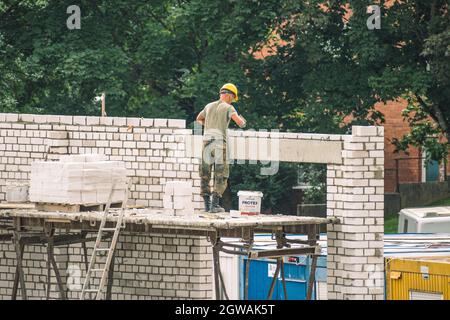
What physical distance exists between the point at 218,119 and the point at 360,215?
230 cm

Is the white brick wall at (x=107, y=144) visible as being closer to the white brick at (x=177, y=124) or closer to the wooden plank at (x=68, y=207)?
the white brick at (x=177, y=124)

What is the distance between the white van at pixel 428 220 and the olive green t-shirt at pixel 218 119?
996 cm

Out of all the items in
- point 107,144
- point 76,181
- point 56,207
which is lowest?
point 56,207

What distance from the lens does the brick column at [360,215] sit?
62.1ft

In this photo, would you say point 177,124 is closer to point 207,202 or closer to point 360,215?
point 207,202

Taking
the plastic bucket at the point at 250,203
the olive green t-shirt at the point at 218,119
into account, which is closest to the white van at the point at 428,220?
the olive green t-shirt at the point at 218,119

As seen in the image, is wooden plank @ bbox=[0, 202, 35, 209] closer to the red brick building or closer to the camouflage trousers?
the camouflage trousers

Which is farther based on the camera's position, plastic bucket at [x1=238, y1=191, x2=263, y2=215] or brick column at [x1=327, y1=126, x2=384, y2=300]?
brick column at [x1=327, y1=126, x2=384, y2=300]

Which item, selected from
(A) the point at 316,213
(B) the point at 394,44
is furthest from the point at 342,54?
(A) the point at 316,213

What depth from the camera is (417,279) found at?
2033 centimetres

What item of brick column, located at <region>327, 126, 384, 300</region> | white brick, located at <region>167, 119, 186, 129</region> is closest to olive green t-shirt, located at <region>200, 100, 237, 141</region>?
white brick, located at <region>167, 119, 186, 129</region>

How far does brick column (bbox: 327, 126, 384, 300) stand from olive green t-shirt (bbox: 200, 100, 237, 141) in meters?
1.54

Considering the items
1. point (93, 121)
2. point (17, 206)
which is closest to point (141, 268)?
point (17, 206)

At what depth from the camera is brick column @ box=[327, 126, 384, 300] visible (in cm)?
1892
